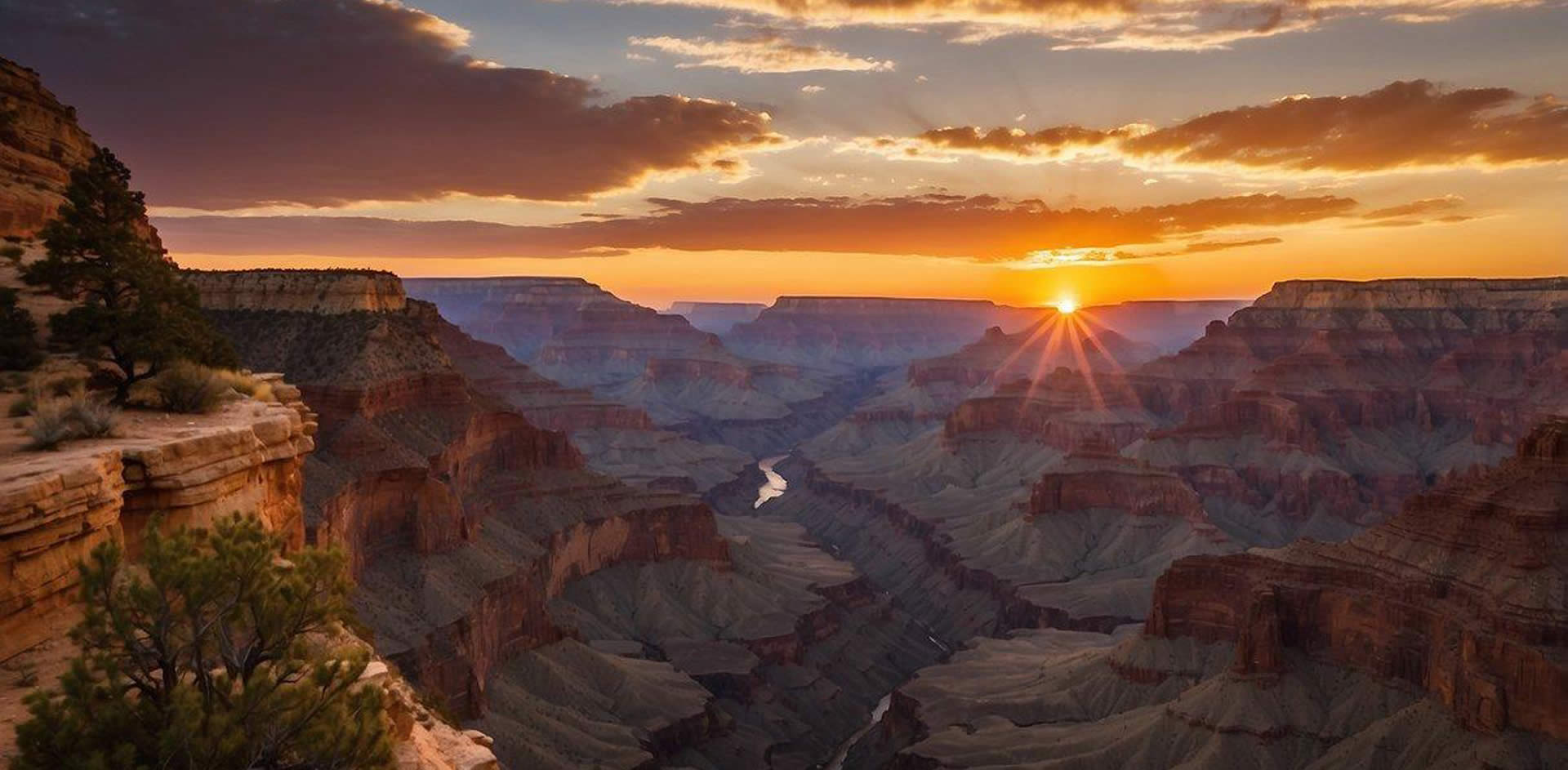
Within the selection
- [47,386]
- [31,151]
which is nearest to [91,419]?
[47,386]

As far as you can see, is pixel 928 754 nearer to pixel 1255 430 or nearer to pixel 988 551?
pixel 988 551

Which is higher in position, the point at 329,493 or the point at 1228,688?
the point at 329,493

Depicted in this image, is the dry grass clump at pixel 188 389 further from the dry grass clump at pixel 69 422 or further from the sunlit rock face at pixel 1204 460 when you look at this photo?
the sunlit rock face at pixel 1204 460

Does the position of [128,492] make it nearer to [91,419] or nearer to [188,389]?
[91,419]

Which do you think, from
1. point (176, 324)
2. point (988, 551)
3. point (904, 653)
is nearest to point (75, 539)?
point (176, 324)

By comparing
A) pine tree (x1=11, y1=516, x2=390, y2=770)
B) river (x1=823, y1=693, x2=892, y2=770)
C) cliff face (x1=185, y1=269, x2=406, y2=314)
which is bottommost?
river (x1=823, y1=693, x2=892, y2=770)

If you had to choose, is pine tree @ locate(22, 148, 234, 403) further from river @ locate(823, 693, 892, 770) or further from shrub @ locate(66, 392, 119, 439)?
river @ locate(823, 693, 892, 770)

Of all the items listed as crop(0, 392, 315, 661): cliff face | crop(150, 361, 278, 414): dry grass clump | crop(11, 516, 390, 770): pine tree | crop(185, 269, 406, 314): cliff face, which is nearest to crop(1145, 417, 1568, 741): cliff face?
crop(11, 516, 390, 770): pine tree
